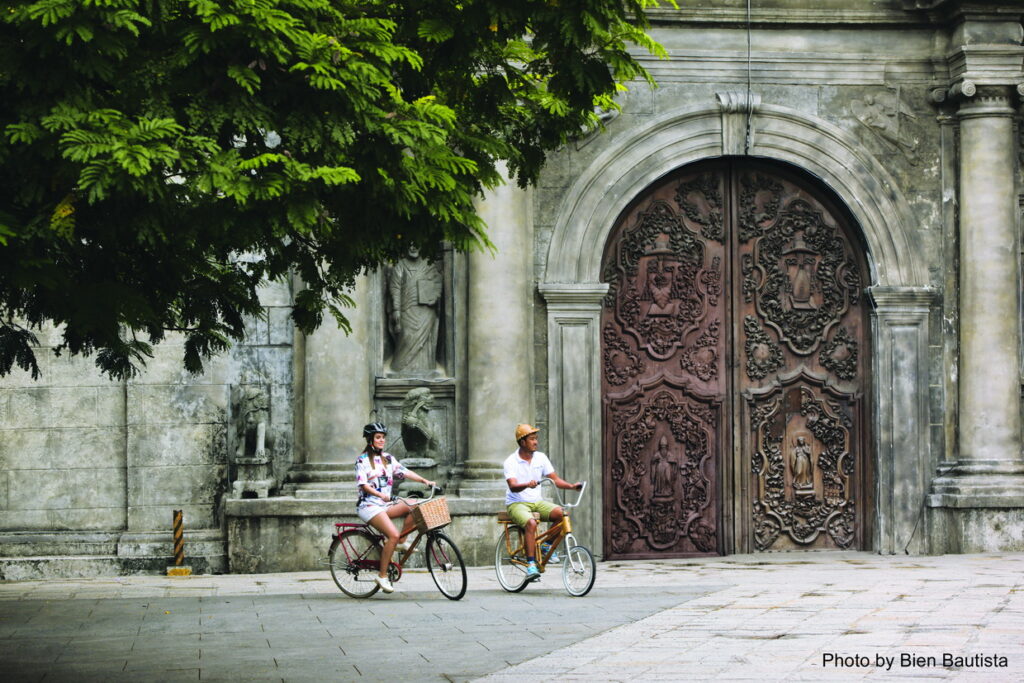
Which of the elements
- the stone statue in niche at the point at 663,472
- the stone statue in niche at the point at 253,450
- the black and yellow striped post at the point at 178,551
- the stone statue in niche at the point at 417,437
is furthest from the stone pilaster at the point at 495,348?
the black and yellow striped post at the point at 178,551

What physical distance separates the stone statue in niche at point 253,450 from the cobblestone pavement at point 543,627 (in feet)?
3.34

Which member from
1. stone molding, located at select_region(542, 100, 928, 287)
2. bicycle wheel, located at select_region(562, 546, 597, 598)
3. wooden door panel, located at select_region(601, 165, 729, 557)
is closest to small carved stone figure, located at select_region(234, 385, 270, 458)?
stone molding, located at select_region(542, 100, 928, 287)

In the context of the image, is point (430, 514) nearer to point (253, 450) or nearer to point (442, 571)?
point (442, 571)

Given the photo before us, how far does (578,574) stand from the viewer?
43.8 ft

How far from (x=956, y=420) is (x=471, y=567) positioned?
236 inches

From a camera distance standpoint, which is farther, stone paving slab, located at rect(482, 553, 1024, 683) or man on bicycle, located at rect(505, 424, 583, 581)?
man on bicycle, located at rect(505, 424, 583, 581)

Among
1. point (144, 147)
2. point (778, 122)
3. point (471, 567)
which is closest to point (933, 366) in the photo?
point (778, 122)

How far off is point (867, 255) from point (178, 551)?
858cm

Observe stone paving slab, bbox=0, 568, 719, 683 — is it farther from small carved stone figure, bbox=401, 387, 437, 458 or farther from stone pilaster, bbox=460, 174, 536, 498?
stone pilaster, bbox=460, 174, 536, 498

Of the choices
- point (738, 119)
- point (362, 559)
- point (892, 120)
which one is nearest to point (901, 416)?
point (892, 120)

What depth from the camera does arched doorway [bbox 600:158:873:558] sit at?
58.4ft

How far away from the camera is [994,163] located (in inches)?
694

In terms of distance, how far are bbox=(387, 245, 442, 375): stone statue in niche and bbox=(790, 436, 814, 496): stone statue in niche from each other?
441cm

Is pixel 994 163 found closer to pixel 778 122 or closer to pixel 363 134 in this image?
pixel 778 122
